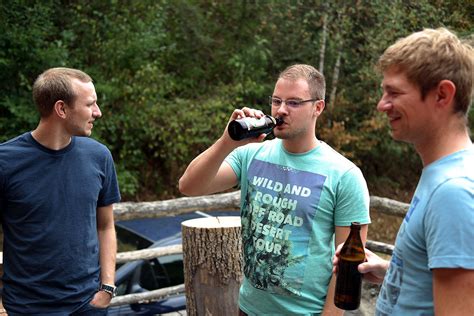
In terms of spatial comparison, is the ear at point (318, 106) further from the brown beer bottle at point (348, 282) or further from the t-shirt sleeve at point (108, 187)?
the t-shirt sleeve at point (108, 187)

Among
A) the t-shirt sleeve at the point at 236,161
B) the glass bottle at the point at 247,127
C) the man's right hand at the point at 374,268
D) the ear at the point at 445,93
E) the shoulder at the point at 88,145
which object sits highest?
the ear at the point at 445,93

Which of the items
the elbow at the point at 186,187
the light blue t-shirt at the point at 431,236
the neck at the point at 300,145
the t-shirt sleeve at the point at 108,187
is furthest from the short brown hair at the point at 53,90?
the light blue t-shirt at the point at 431,236

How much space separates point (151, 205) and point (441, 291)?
3905 millimetres

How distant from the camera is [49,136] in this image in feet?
9.00

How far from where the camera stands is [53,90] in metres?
2.79

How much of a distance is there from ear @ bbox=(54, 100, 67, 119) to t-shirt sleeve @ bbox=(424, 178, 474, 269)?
5.90ft

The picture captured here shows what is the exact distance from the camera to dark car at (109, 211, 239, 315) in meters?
4.86

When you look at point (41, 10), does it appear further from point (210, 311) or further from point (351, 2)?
point (210, 311)

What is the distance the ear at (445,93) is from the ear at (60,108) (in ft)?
5.72

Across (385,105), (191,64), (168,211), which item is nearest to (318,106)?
(385,105)

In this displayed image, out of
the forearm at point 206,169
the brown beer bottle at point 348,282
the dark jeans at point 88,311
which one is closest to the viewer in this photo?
the brown beer bottle at point 348,282

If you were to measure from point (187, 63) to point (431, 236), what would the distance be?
9198 mm

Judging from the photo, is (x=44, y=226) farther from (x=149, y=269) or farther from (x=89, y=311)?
(x=149, y=269)

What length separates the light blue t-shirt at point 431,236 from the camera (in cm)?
146
